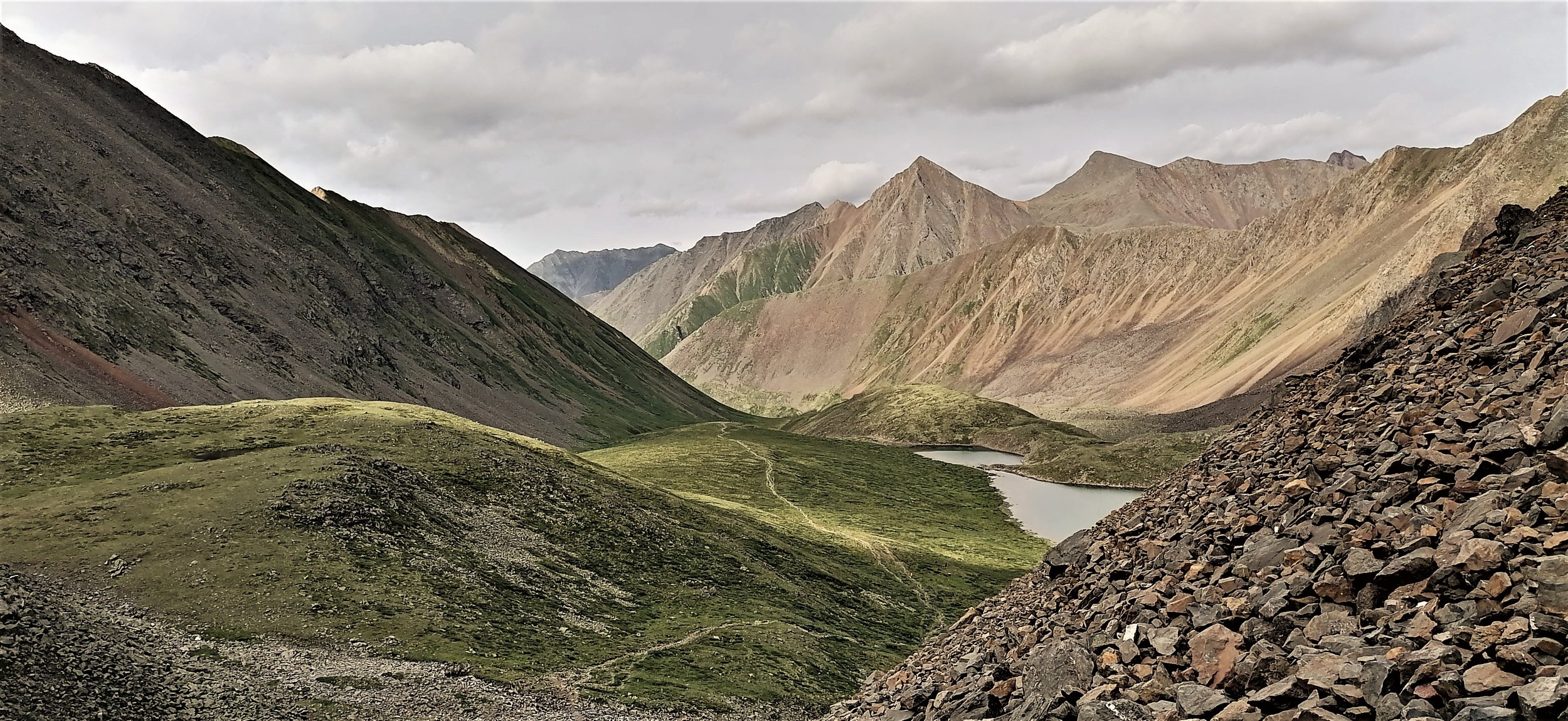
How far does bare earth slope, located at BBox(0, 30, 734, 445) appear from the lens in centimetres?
10156

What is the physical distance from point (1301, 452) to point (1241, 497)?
8.59 feet

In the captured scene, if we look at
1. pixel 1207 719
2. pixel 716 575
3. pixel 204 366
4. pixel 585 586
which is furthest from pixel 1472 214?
pixel 204 366

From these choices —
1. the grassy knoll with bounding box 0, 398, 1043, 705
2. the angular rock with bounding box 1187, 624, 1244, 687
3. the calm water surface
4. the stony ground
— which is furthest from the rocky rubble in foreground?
the calm water surface

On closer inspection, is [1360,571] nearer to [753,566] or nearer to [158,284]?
[753,566]

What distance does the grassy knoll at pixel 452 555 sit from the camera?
36875mm

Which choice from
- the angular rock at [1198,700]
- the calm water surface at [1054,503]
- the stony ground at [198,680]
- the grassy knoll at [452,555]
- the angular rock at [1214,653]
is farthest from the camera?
the calm water surface at [1054,503]

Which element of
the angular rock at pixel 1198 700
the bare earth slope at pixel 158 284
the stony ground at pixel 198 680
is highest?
the bare earth slope at pixel 158 284

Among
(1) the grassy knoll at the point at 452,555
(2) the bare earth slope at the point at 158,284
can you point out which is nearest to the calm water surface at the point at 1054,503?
(1) the grassy knoll at the point at 452,555

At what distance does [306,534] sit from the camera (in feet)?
141

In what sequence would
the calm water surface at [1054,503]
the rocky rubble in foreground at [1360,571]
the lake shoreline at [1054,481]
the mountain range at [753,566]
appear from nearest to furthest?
the rocky rubble in foreground at [1360,571]
the mountain range at [753,566]
the calm water surface at [1054,503]
the lake shoreline at [1054,481]

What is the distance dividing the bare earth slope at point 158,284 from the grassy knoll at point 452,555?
34.3 m

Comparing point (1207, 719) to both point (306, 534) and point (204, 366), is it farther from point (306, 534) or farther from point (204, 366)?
point (204, 366)

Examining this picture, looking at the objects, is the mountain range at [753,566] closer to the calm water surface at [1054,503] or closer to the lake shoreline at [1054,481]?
the calm water surface at [1054,503]

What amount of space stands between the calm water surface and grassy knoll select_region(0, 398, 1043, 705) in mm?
37862
